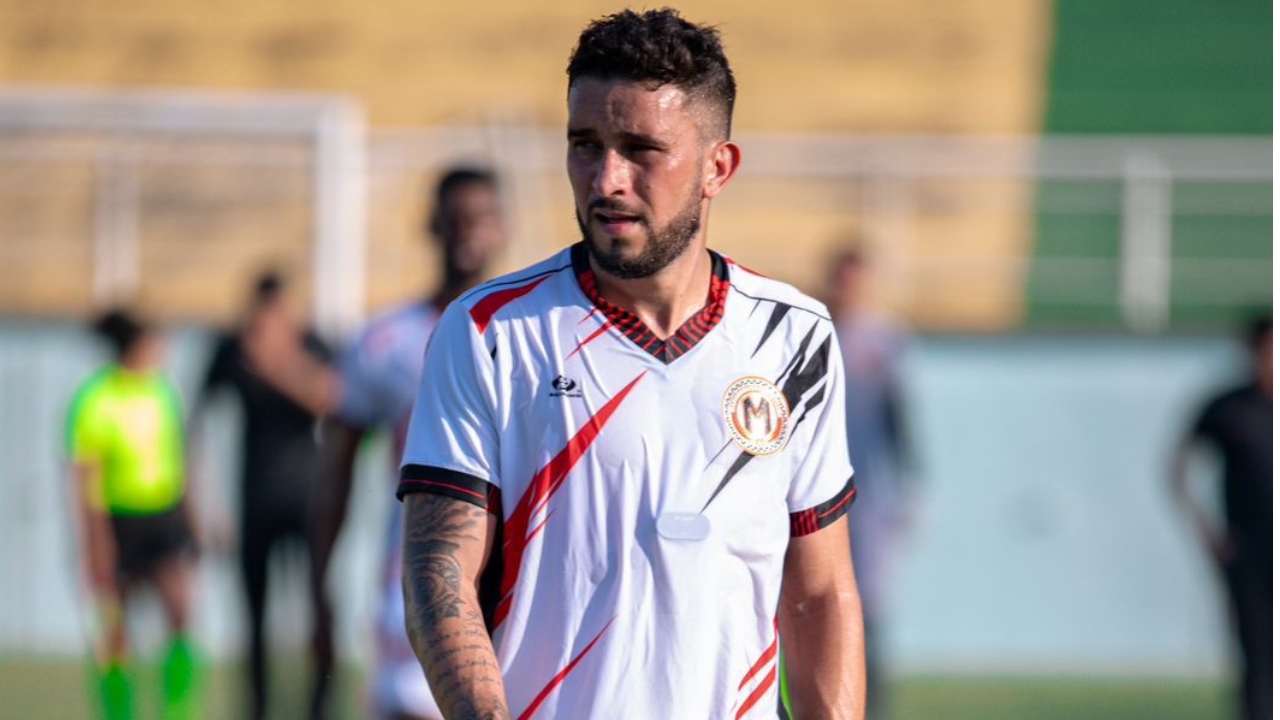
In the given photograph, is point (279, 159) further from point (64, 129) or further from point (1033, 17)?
point (1033, 17)

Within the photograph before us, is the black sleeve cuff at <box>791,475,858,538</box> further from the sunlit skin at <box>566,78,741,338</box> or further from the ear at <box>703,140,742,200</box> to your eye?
the ear at <box>703,140,742,200</box>

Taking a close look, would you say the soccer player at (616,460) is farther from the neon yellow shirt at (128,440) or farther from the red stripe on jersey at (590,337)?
the neon yellow shirt at (128,440)

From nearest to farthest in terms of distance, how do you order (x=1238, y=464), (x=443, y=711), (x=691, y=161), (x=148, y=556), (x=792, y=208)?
(x=443, y=711) < (x=691, y=161) < (x=1238, y=464) < (x=148, y=556) < (x=792, y=208)

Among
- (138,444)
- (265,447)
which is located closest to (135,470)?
(138,444)

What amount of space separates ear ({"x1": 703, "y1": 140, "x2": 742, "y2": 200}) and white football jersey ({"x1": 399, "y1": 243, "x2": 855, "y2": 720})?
0.81 feet

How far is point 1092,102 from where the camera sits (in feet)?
56.7

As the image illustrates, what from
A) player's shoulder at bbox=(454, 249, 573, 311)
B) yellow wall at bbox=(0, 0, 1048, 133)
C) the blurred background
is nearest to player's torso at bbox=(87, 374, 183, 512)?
the blurred background

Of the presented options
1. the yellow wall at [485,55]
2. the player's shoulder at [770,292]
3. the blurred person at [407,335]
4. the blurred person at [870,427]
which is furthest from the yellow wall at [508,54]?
the player's shoulder at [770,292]

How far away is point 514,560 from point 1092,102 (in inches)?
577

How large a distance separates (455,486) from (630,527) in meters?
0.28

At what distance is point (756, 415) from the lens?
342cm

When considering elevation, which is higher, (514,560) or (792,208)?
(792,208)

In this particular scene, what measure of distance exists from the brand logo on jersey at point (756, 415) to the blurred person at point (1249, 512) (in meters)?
6.28

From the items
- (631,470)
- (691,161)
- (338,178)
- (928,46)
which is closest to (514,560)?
(631,470)
